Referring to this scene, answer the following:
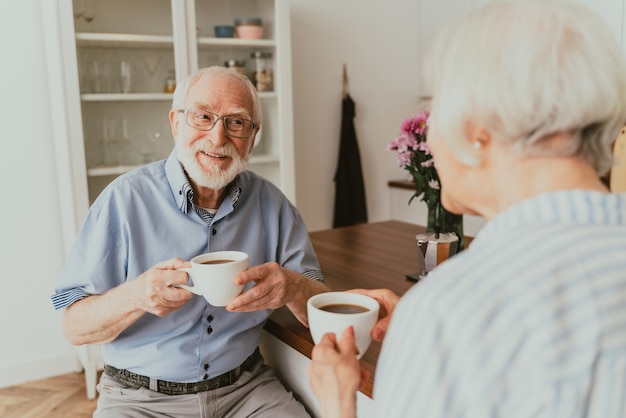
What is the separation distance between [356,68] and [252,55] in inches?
38.8

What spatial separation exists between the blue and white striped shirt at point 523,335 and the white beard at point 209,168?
918 mm

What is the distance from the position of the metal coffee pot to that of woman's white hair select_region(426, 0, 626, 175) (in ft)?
2.79

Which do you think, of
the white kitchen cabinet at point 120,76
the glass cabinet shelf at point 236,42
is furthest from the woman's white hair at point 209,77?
the glass cabinet shelf at point 236,42

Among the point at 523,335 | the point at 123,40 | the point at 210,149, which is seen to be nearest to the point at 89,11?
the point at 123,40

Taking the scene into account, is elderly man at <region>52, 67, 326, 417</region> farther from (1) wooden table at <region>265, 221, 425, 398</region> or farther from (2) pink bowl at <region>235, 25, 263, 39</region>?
(2) pink bowl at <region>235, 25, 263, 39</region>

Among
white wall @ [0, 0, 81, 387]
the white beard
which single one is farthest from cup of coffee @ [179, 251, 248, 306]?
white wall @ [0, 0, 81, 387]

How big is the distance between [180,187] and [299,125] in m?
2.30

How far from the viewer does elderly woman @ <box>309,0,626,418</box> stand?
591 millimetres

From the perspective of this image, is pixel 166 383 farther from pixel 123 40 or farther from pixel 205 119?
pixel 123 40

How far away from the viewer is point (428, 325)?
0.61 m

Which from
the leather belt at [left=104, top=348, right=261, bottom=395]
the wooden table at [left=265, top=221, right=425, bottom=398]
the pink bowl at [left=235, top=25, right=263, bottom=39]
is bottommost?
the leather belt at [left=104, top=348, right=261, bottom=395]

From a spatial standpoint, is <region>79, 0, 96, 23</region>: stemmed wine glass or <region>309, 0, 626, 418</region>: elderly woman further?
<region>79, 0, 96, 23</region>: stemmed wine glass

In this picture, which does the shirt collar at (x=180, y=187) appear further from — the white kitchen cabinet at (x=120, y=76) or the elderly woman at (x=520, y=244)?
the white kitchen cabinet at (x=120, y=76)

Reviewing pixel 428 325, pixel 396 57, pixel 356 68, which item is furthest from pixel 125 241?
pixel 396 57
